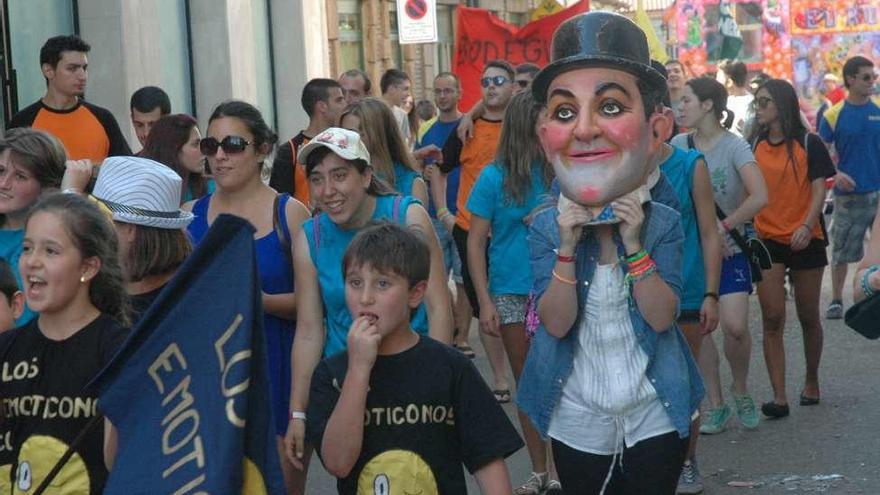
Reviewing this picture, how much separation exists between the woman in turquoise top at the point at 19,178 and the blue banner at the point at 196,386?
6.13 feet

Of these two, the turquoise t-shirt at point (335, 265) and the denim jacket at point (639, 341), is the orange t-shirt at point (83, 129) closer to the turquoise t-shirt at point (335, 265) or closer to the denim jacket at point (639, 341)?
the turquoise t-shirt at point (335, 265)

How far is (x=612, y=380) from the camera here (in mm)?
4879

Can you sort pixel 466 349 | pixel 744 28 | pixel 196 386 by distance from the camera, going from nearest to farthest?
pixel 196 386 < pixel 466 349 < pixel 744 28

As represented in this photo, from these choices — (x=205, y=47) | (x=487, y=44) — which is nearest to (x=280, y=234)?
(x=487, y=44)

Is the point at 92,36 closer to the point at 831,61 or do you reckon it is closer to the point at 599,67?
the point at 599,67

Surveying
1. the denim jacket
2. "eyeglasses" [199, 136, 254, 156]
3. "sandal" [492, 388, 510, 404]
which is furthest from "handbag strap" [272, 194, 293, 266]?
"sandal" [492, 388, 510, 404]

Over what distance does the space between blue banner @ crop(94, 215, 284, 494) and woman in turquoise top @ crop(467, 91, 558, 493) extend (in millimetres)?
3361

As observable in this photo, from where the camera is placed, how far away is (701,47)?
4225cm

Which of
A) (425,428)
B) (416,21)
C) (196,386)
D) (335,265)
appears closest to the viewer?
(196,386)

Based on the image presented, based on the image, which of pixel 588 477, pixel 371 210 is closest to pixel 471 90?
pixel 371 210

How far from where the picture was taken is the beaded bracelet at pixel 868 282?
4.69 metres

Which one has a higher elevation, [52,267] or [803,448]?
[52,267]

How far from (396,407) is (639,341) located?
77 cm

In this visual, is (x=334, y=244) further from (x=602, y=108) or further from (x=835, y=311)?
(x=835, y=311)
